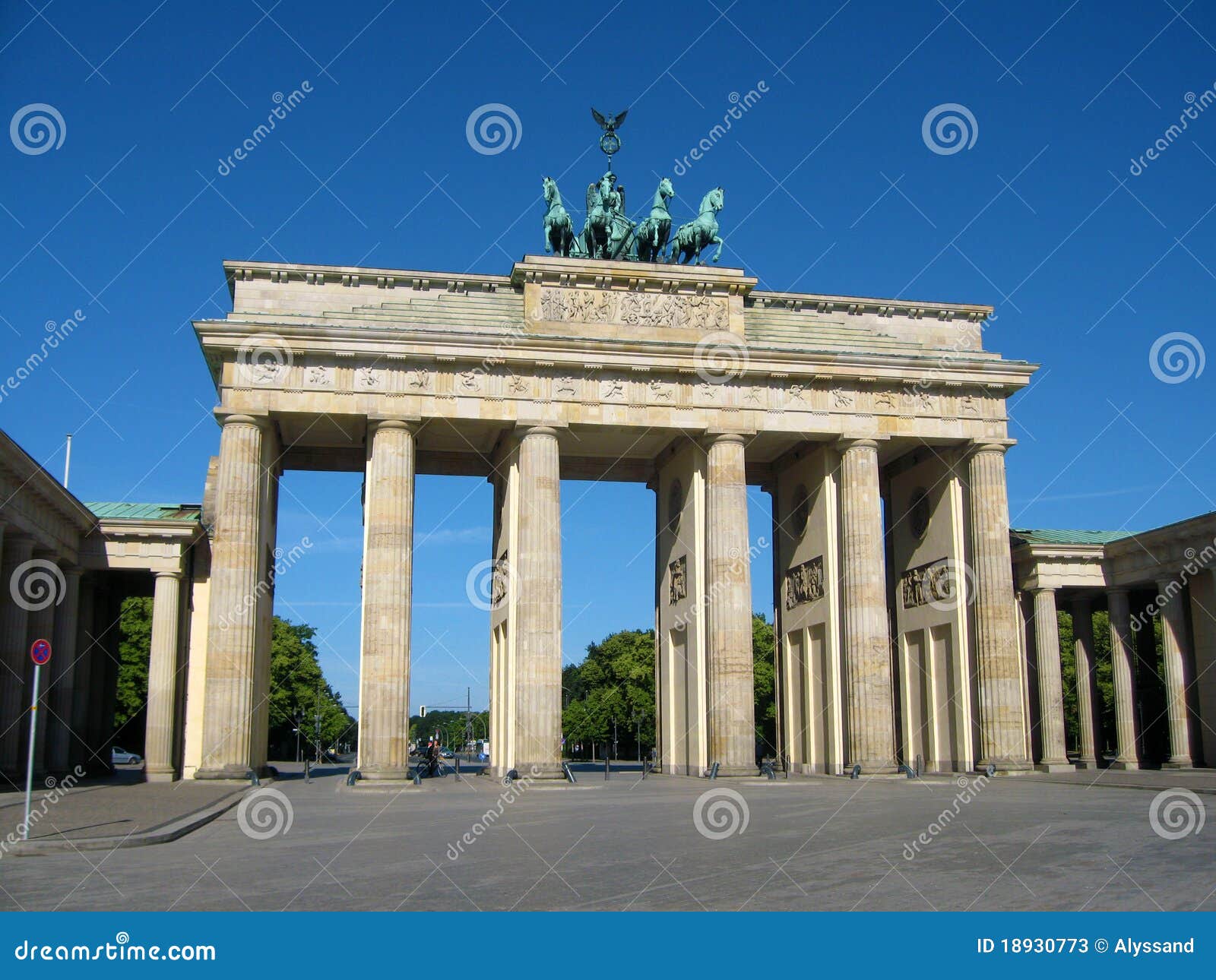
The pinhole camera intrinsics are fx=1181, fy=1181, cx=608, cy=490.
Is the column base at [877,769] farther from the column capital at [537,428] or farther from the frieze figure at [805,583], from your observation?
the column capital at [537,428]

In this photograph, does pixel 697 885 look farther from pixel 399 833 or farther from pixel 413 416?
pixel 413 416

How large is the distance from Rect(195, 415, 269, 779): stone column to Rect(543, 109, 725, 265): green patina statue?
12785 mm

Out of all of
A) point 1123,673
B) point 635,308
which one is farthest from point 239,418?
point 1123,673

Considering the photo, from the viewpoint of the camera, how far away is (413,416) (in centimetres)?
3797

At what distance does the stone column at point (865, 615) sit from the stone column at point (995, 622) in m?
3.29

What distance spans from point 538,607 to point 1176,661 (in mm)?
23357

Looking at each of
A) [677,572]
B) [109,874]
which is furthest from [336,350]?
[109,874]

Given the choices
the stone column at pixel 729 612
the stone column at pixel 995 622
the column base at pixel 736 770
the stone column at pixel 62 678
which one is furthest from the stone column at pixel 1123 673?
the stone column at pixel 62 678

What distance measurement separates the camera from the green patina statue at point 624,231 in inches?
1663

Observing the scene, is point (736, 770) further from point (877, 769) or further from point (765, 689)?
point (765, 689)

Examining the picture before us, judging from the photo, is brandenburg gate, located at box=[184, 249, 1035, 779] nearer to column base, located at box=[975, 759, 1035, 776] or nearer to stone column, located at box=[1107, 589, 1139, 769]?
column base, located at box=[975, 759, 1035, 776]

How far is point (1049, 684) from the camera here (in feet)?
148

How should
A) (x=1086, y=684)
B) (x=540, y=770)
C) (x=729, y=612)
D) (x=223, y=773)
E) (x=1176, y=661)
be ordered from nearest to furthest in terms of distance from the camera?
(x=223, y=773) → (x=540, y=770) → (x=729, y=612) → (x=1176, y=661) → (x=1086, y=684)

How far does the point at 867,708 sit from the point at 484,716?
158125 millimetres
